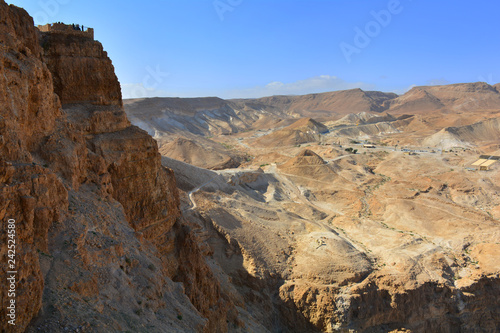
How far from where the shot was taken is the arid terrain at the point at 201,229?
8.80 meters

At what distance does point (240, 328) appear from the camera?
1800 centimetres

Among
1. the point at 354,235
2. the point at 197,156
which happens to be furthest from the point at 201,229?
the point at 197,156

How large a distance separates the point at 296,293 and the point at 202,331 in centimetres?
1232

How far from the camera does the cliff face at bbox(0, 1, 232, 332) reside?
25.8ft

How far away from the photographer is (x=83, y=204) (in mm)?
11812

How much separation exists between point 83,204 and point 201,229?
13.9 m

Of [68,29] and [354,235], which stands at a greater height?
[68,29]

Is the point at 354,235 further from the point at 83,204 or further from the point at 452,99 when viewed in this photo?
the point at 452,99

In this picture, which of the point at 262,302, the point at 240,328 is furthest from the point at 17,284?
the point at 262,302

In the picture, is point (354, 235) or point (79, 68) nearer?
point (79, 68)

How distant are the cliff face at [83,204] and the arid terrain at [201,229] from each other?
6 cm

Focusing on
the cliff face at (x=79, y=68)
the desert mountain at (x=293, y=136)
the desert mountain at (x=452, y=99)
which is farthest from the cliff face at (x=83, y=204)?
the desert mountain at (x=452, y=99)

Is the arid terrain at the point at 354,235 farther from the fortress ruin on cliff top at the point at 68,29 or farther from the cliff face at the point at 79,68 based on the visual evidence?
the fortress ruin on cliff top at the point at 68,29

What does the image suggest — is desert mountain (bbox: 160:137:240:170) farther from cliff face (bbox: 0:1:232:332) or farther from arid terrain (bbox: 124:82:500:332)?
cliff face (bbox: 0:1:232:332)
